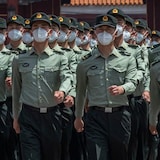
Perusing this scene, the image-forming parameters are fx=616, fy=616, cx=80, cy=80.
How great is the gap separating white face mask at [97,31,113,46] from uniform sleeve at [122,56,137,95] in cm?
33

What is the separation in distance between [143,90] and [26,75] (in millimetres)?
2271

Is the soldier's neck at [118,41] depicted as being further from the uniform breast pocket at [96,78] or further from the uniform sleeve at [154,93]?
the uniform sleeve at [154,93]

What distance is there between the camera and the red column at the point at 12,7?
17203 mm

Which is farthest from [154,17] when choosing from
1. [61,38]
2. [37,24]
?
[37,24]

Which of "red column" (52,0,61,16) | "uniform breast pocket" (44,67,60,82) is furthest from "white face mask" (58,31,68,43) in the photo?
"red column" (52,0,61,16)

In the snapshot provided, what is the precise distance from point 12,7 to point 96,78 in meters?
11.3

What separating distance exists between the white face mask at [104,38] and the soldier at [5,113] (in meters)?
1.79

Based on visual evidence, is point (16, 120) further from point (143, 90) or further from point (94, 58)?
point (143, 90)

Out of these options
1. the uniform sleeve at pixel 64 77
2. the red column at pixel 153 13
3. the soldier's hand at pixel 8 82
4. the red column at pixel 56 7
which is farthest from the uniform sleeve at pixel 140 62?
the red column at pixel 153 13

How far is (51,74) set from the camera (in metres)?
6.75

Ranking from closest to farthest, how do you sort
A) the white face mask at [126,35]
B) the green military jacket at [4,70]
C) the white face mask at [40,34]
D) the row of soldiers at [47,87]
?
the row of soldiers at [47,87], the white face mask at [40,34], the green military jacket at [4,70], the white face mask at [126,35]

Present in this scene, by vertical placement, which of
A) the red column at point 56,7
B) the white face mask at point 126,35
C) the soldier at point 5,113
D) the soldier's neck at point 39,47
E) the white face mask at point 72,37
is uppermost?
the red column at point 56,7

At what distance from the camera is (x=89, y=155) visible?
637cm

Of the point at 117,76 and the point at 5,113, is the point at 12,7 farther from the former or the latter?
the point at 117,76
